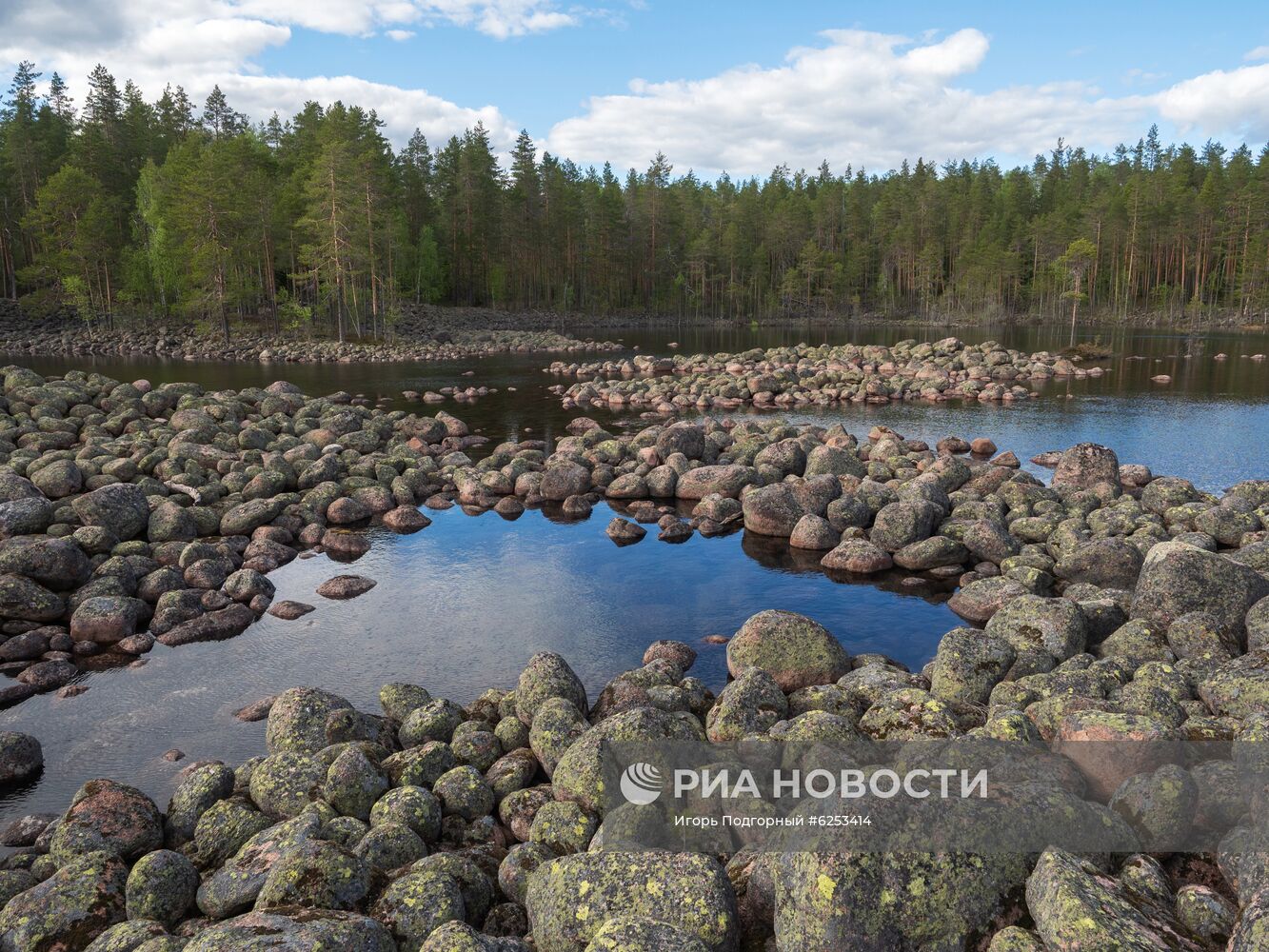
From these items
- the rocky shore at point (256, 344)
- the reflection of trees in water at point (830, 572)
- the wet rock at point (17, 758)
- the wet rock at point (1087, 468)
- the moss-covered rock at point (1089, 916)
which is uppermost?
the rocky shore at point (256, 344)

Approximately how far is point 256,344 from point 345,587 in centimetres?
6405

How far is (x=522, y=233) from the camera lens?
333ft

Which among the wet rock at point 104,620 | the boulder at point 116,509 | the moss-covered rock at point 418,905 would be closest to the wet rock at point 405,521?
the boulder at point 116,509

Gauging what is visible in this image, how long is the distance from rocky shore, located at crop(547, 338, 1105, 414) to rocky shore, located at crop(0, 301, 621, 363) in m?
15.8

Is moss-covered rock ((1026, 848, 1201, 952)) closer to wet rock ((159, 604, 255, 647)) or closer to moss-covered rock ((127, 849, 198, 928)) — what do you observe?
moss-covered rock ((127, 849, 198, 928))

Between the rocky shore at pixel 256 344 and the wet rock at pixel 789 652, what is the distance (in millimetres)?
60540

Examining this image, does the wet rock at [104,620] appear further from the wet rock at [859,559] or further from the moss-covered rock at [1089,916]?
the moss-covered rock at [1089,916]

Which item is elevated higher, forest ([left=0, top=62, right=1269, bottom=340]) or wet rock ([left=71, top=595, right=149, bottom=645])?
forest ([left=0, top=62, right=1269, bottom=340])

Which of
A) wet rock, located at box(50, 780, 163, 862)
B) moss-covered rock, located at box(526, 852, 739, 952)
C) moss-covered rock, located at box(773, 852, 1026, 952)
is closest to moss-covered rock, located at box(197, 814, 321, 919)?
wet rock, located at box(50, 780, 163, 862)

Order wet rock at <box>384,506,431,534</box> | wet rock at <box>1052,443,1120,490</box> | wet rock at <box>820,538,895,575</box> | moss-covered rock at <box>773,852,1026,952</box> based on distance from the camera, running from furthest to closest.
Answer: wet rock at <box>1052,443,1120,490</box> → wet rock at <box>384,506,431,534</box> → wet rock at <box>820,538,895,575</box> → moss-covered rock at <box>773,852,1026,952</box>

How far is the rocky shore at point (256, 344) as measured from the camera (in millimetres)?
70312

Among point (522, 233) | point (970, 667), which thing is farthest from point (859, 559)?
point (522, 233)

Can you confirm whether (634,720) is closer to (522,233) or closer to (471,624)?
(471,624)

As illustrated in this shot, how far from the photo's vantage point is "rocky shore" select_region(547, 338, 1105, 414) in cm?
4909
